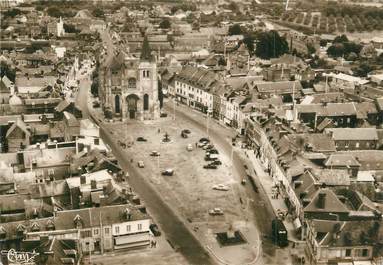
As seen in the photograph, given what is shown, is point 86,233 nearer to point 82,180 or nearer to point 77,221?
point 77,221

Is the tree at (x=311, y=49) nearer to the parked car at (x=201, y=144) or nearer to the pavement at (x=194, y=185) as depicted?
the pavement at (x=194, y=185)

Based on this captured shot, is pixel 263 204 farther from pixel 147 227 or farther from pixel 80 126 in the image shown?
pixel 80 126

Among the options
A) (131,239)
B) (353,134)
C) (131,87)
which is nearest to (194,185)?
(131,239)

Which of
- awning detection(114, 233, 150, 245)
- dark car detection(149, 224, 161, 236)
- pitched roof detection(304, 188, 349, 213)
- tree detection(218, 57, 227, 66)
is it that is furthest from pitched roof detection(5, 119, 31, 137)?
tree detection(218, 57, 227, 66)

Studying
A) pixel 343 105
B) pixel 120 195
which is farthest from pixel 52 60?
pixel 120 195

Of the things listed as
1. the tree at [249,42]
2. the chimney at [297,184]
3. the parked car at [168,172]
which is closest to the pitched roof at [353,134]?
the chimney at [297,184]

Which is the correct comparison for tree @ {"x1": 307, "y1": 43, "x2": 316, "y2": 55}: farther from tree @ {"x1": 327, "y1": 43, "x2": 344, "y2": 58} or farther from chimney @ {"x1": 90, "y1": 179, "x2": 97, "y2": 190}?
chimney @ {"x1": 90, "y1": 179, "x2": 97, "y2": 190}
